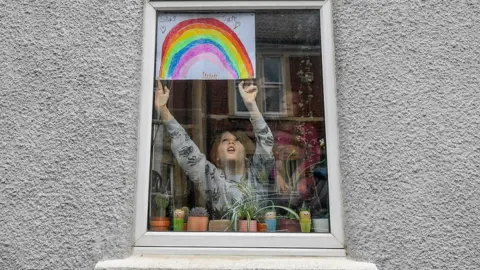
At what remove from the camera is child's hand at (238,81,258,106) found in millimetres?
2686

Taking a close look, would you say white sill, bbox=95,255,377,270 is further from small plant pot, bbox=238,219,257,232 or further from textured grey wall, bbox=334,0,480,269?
small plant pot, bbox=238,219,257,232

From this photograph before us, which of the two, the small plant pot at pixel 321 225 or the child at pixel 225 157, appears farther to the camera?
the child at pixel 225 157

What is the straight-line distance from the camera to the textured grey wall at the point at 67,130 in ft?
7.48

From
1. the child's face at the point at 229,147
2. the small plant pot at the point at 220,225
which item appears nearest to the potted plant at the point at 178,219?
the small plant pot at the point at 220,225

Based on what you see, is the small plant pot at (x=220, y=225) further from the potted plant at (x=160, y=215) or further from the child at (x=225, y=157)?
the potted plant at (x=160, y=215)

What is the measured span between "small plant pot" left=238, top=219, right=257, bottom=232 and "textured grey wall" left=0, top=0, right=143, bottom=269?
2.08 ft

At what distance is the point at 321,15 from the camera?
2.60 metres

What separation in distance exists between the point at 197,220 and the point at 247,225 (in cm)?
30

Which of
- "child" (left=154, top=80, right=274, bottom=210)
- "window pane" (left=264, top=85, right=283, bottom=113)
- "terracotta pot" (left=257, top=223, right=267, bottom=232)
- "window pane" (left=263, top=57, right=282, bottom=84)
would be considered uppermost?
"window pane" (left=263, top=57, right=282, bottom=84)

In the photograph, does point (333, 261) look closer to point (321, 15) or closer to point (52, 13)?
point (321, 15)

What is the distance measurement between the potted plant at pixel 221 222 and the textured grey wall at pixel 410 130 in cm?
70

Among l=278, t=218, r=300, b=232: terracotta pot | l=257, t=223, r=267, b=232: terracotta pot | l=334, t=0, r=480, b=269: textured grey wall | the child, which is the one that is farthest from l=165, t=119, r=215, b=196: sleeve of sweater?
l=334, t=0, r=480, b=269: textured grey wall

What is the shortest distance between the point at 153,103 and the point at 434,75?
1.65 m

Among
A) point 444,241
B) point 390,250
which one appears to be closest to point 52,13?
point 390,250
